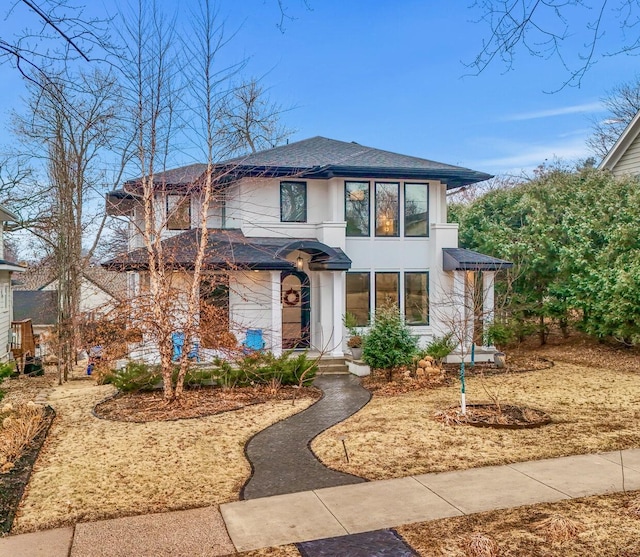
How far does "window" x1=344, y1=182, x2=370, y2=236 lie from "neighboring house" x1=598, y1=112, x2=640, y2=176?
9.38 meters

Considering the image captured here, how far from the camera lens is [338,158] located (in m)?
16.8

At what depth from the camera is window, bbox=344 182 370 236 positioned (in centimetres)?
1623

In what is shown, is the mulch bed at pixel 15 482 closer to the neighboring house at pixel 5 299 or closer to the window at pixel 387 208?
the window at pixel 387 208

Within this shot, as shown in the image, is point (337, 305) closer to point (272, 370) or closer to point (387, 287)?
point (387, 287)

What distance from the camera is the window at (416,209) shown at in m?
16.6

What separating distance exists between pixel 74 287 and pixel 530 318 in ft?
48.0

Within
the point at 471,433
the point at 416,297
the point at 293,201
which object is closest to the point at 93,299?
the point at 293,201

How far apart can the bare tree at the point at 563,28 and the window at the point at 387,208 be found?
38.9 ft

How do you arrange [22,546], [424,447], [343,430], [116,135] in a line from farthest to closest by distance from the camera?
[116,135] → [343,430] → [424,447] → [22,546]

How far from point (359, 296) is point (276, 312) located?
8.86 ft

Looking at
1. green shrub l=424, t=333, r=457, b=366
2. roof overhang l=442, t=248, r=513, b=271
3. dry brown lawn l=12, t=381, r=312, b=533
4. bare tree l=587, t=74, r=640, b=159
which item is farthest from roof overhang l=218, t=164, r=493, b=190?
bare tree l=587, t=74, r=640, b=159

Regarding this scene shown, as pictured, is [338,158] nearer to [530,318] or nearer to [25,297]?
[530,318]

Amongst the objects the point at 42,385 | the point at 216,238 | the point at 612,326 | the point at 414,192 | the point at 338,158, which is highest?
the point at 338,158

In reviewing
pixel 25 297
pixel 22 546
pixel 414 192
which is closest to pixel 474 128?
pixel 414 192
